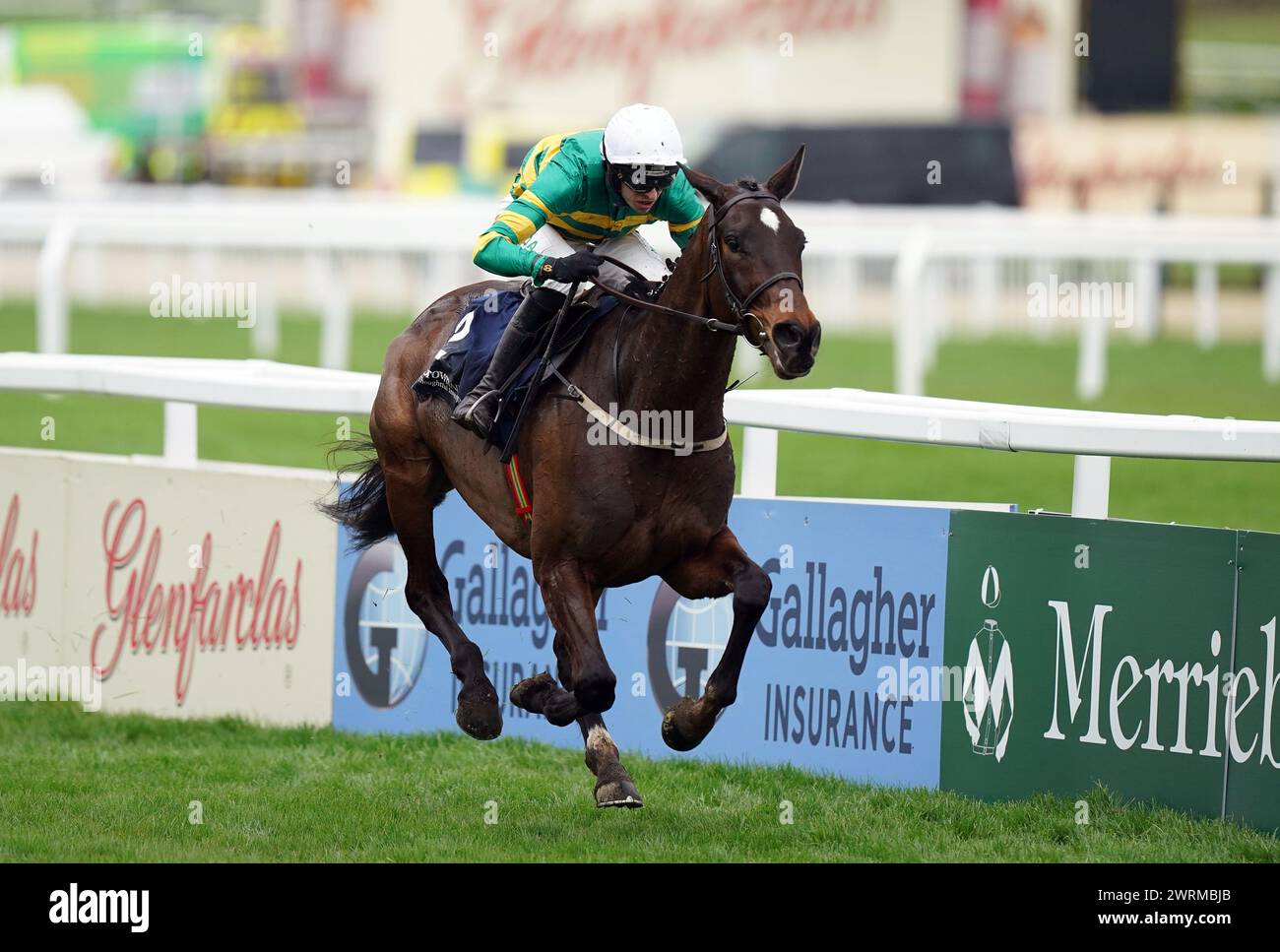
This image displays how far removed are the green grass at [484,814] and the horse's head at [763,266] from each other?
1.44 m

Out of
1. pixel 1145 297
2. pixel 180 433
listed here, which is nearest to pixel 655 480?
pixel 180 433

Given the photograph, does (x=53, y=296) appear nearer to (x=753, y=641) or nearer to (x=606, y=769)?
(x=753, y=641)

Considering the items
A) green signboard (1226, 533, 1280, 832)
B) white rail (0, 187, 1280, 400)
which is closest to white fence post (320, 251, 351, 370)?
white rail (0, 187, 1280, 400)

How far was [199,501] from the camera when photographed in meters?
7.26

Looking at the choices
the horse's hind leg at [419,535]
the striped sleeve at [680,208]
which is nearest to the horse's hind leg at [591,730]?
the horse's hind leg at [419,535]

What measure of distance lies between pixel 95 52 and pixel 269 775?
36295 millimetres

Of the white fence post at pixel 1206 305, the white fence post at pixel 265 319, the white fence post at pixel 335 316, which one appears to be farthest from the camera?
the white fence post at pixel 1206 305

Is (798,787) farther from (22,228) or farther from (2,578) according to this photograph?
(22,228)

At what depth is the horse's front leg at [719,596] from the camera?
5344mm

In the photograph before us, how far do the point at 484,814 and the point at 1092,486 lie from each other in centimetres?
207

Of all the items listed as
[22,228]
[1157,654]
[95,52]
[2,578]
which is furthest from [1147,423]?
[95,52]

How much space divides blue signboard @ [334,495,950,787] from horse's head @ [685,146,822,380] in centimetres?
135

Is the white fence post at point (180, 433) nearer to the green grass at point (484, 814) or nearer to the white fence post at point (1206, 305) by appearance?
the green grass at point (484, 814)

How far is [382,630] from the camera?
22.8ft
